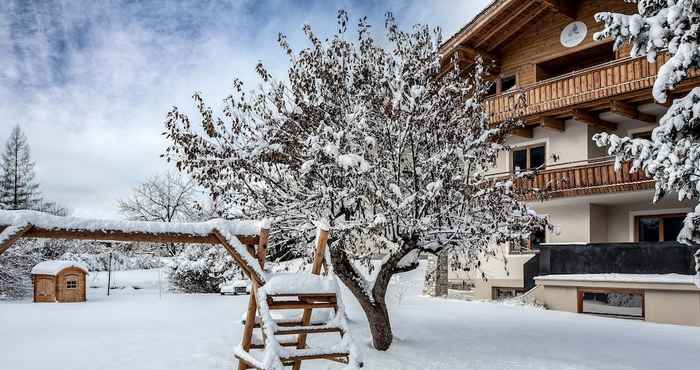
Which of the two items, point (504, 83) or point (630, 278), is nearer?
point (630, 278)

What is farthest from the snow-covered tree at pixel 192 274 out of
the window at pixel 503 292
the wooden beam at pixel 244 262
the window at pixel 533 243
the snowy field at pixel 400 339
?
the wooden beam at pixel 244 262

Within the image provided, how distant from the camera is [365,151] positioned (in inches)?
387

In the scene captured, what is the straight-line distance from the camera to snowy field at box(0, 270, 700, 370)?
917 cm

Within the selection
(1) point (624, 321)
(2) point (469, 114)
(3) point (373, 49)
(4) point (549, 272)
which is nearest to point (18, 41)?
(3) point (373, 49)

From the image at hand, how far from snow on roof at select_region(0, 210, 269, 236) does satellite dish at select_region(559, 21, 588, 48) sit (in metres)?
15.0

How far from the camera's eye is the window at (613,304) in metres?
16.7

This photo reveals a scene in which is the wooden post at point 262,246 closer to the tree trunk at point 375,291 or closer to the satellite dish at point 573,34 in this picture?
the tree trunk at point 375,291

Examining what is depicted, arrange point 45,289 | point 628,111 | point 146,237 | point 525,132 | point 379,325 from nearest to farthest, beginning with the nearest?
point 146,237 → point 379,325 → point 628,111 → point 45,289 → point 525,132

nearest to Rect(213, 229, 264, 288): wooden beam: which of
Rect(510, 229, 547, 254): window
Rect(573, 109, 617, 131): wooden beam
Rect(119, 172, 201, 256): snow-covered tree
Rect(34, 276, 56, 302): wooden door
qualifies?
Rect(573, 109, 617, 131): wooden beam

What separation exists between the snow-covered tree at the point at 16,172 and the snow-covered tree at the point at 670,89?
31.7 meters

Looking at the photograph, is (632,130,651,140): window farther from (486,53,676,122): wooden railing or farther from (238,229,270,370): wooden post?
(238,229,270,370): wooden post

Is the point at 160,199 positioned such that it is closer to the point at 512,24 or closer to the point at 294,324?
the point at 512,24

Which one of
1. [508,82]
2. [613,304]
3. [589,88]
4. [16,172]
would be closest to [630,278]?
[613,304]

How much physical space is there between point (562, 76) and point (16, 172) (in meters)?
28.5
